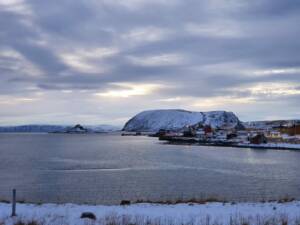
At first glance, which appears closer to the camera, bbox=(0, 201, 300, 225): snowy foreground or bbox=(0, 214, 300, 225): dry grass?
bbox=(0, 214, 300, 225): dry grass

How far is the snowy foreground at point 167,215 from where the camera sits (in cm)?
1146

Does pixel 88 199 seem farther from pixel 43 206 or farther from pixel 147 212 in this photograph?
pixel 147 212

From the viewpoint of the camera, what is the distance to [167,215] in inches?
520

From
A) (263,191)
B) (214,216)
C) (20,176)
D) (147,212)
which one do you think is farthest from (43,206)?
(20,176)

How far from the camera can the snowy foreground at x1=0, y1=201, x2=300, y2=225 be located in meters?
11.5

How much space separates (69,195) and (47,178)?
10759 millimetres

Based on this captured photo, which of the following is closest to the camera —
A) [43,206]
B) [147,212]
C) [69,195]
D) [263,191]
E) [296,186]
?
[147,212]

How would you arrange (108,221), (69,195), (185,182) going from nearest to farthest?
(108,221) → (69,195) → (185,182)

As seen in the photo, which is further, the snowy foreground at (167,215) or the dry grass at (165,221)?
the snowy foreground at (167,215)

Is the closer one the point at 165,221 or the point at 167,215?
the point at 165,221

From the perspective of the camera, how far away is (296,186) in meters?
31.5

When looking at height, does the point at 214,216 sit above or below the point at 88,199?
above

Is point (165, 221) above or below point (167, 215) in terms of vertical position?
above

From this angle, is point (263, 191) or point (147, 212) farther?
point (263, 191)
